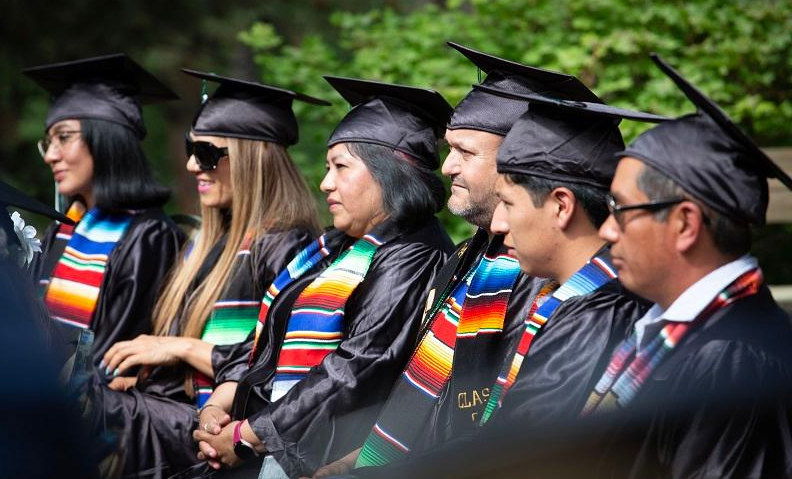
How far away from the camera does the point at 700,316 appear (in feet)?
9.04

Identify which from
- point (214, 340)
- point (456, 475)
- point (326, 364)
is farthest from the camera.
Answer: point (214, 340)

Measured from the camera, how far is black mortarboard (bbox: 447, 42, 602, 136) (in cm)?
379

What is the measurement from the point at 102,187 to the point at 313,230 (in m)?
1.16

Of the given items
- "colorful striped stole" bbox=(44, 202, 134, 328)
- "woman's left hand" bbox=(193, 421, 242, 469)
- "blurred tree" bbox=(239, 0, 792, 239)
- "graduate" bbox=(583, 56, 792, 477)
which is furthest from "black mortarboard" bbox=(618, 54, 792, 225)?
"blurred tree" bbox=(239, 0, 792, 239)

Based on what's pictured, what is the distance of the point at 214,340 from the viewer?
4.88 metres

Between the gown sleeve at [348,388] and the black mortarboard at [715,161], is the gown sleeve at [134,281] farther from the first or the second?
the black mortarboard at [715,161]

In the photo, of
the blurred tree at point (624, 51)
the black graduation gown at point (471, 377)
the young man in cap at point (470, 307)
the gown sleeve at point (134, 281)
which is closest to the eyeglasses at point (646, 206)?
the young man in cap at point (470, 307)

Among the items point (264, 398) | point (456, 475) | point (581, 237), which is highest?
point (581, 237)

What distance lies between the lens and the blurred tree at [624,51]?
A: 6.66 metres

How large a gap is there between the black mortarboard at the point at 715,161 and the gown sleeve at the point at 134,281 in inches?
121

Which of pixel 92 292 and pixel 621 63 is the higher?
pixel 621 63

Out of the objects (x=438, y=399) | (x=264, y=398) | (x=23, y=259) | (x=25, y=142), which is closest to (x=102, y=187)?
(x=264, y=398)

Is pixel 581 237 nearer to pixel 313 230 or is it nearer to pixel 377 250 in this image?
pixel 377 250

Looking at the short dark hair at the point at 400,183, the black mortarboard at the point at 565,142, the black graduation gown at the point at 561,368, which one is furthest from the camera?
the short dark hair at the point at 400,183
